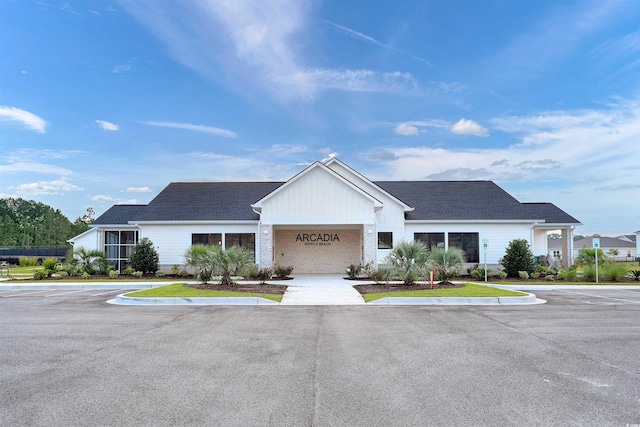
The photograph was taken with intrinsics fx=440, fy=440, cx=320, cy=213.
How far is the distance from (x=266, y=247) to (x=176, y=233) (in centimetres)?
619

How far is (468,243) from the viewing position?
27062mm

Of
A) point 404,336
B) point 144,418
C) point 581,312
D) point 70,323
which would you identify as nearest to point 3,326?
point 70,323

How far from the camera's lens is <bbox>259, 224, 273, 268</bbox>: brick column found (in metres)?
24.8

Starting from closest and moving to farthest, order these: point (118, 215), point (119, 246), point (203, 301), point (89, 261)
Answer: point (203, 301), point (89, 261), point (119, 246), point (118, 215)

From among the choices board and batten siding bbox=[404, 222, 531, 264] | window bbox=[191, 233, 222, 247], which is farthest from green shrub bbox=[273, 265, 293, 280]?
board and batten siding bbox=[404, 222, 531, 264]

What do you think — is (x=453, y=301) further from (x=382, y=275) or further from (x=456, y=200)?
(x=456, y=200)

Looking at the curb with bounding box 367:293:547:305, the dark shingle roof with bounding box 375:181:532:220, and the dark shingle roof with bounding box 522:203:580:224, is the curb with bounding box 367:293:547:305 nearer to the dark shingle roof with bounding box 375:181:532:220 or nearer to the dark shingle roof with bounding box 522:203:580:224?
the dark shingle roof with bounding box 375:181:532:220

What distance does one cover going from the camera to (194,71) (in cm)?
2353

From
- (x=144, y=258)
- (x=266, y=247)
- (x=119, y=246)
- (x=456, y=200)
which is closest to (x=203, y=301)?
(x=266, y=247)

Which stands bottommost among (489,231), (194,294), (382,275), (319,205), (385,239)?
(194,294)

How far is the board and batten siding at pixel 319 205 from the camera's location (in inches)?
984

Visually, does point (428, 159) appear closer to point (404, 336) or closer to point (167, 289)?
point (167, 289)

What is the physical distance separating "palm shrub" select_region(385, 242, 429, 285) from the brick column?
8291 millimetres

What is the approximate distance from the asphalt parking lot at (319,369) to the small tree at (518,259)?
12.6 m
